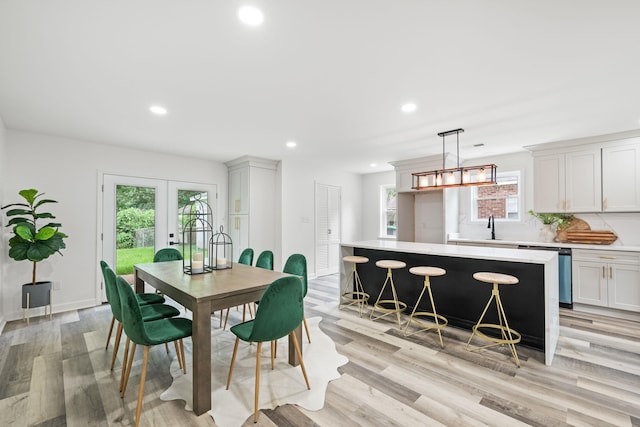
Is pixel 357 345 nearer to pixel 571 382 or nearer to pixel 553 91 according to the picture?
pixel 571 382

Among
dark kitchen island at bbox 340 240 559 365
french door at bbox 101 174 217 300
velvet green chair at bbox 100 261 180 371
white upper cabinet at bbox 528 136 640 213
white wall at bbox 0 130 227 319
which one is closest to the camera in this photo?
velvet green chair at bbox 100 261 180 371

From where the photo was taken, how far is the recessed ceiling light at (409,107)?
3.07 metres

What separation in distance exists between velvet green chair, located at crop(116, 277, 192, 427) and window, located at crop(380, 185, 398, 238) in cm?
563

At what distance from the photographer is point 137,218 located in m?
4.85

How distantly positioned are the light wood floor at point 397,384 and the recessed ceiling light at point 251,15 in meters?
2.53

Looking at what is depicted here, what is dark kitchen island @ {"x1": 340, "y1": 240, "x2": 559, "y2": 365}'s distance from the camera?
2.85 metres

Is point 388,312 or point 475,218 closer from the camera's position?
point 388,312

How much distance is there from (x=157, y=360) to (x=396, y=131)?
3.76 meters

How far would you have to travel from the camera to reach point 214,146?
185 inches

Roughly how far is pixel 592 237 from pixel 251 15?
5448 mm

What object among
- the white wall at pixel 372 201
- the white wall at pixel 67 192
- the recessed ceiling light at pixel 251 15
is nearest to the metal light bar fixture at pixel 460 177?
the recessed ceiling light at pixel 251 15

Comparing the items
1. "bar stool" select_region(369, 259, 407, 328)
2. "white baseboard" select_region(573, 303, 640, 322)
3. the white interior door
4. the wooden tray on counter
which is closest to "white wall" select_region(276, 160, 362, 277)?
the white interior door

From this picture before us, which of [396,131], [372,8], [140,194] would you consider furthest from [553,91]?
[140,194]

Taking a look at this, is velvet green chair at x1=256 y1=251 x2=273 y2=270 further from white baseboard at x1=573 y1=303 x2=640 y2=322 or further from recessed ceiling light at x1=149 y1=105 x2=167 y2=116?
white baseboard at x1=573 y1=303 x2=640 y2=322
